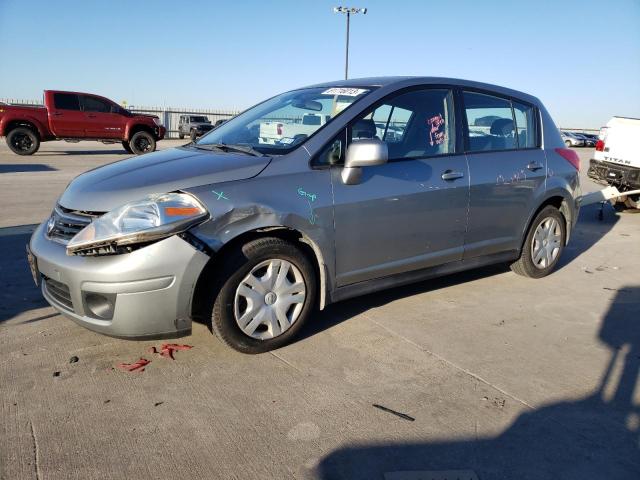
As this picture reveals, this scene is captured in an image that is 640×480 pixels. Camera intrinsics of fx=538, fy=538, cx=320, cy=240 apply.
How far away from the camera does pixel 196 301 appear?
3178 millimetres

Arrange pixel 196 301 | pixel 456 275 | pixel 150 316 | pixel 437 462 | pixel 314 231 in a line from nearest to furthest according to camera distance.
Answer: pixel 437 462 < pixel 150 316 < pixel 196 301 < pixel 314 231 < pixel 456 275

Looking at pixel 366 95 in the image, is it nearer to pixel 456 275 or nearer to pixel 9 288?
pixel 456 275

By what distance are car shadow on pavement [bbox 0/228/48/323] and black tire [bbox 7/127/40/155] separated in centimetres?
1237

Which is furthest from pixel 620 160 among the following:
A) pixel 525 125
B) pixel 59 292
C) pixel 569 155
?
pixel 59 292

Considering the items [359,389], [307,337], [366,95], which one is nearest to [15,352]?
[307,337]

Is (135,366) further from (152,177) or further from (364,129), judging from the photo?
(364,129)

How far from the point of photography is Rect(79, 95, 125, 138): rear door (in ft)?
57.7

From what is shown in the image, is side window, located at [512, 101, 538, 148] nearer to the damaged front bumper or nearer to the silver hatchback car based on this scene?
the silver hatchback car

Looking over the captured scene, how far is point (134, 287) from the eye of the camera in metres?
2.88

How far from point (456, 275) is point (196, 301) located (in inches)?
117

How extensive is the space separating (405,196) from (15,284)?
3.25 meters

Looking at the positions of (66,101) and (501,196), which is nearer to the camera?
(501,196)

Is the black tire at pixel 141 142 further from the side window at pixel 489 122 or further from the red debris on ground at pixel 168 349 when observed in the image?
the red debris on ground at pixel 168 349

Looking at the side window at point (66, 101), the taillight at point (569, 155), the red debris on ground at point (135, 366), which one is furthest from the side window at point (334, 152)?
the side window at point (66, 101)
